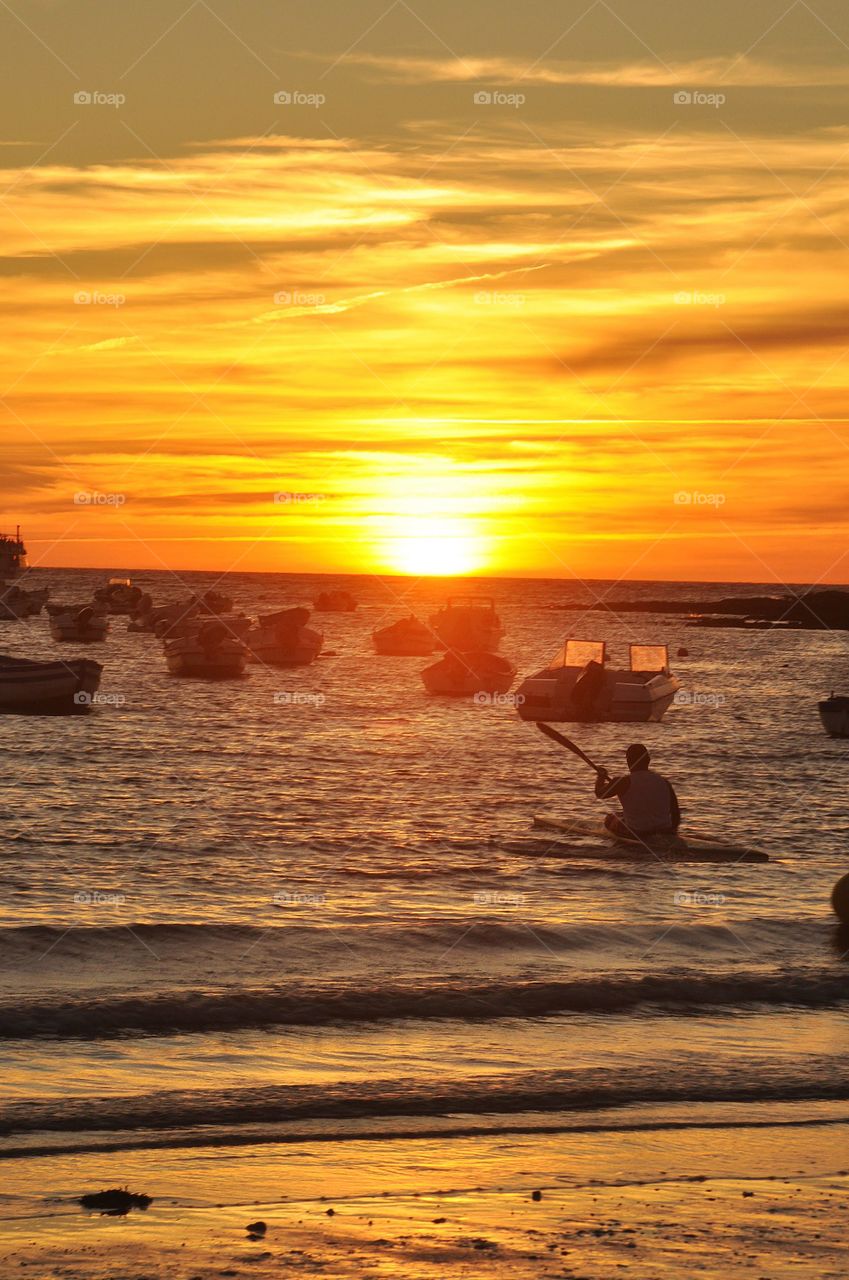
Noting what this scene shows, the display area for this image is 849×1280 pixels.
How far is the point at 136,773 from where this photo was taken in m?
42.9

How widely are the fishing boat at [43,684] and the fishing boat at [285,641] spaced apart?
30060 mm

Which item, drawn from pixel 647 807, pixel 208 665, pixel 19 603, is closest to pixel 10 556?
pixel 19 603

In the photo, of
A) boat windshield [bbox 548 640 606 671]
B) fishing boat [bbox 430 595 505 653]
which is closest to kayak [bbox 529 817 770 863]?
boat windshield [bbox 548 640 606 671]

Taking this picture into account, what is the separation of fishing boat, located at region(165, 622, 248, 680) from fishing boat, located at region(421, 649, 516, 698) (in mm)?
12684

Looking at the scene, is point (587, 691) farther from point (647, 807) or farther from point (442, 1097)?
point (442, 1097)

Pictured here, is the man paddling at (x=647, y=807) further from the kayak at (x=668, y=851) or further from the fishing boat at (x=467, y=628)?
the fishing boat at (x=467, y=628)

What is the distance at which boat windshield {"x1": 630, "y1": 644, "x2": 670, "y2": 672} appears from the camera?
61875mm

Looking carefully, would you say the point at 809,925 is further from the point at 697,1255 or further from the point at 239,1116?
the point at 697,1255

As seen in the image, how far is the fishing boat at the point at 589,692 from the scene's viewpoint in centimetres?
5741

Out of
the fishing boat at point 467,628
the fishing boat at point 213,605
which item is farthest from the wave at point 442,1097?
the fishing boat at point 213,605

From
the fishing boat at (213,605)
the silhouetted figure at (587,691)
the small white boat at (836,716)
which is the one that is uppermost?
the fishing boat at (213,605)

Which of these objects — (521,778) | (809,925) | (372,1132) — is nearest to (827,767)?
(521,778)

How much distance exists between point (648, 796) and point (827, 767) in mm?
23623

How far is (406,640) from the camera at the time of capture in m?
102
